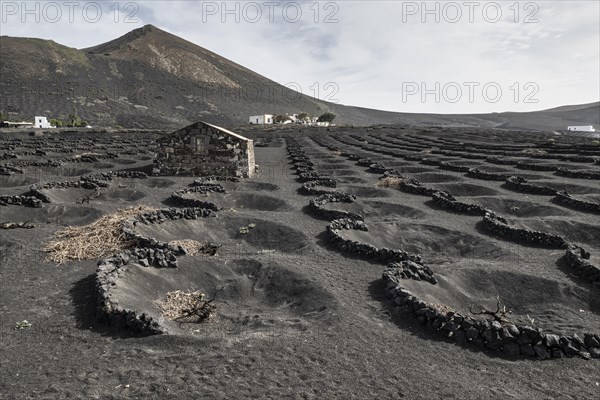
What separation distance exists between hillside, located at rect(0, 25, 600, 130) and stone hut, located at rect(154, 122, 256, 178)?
271 feet

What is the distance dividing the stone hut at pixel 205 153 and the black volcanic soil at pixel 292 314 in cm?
902

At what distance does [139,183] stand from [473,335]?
22.8 m

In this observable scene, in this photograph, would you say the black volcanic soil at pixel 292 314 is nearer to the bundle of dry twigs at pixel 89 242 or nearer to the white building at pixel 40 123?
the bundle of dry twigs at pixel 89 242

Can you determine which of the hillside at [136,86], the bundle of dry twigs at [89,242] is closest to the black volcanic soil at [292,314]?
the bundle of dry twigs at [89,242]

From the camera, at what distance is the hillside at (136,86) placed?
4545 inches

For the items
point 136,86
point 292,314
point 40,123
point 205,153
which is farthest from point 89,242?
point 136,86

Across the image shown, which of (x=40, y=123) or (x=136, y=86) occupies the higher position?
(x=136, y=86)

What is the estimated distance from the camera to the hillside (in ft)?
379

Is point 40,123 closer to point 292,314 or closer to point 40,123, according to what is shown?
point 40,123

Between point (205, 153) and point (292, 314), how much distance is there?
2063 cm

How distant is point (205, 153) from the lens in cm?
2895

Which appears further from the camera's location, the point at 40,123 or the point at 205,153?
the point at 40,123

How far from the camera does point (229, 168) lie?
28.8 metres

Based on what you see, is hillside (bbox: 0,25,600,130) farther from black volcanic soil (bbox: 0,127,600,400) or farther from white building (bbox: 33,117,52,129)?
black volcanic soil (bbox: 0,127,600,400)
